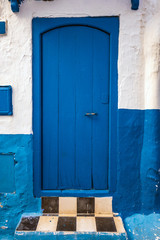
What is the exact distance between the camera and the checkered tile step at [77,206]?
7.10ft

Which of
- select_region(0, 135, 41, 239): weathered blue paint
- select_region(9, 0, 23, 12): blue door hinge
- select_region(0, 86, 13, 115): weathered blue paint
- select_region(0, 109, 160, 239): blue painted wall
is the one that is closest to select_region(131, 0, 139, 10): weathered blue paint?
select_region(0, 109, 160, 239): blue painted wall

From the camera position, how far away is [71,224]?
198 centimetres

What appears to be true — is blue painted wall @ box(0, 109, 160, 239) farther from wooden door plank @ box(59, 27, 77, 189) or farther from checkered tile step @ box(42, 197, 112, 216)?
wooden door plank @ box(59, 27, 77, 189)

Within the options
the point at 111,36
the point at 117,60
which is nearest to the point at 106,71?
the point at 117,60

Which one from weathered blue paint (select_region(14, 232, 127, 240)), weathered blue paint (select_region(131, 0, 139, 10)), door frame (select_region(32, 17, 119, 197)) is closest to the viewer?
weathered blue paint (select_region(14, 232, 127, 240))

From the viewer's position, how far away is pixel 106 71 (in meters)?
2.17

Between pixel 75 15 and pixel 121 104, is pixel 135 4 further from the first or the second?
pixel 121 104

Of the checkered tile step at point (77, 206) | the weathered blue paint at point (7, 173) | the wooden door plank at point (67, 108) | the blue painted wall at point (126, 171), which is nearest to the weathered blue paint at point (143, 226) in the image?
the blue painted wall at point (126, 171)

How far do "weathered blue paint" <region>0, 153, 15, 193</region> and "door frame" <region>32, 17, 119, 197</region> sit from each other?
0.26 metres

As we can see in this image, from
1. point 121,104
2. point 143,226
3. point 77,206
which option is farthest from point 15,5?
point 143,226

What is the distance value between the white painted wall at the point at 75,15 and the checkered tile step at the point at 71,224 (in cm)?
98

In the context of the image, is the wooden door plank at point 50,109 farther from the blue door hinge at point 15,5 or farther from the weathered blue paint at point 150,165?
the weathered blue paint at point 150,165

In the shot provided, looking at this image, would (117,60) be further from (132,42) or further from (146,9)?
(146,9)

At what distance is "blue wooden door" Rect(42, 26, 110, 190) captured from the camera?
7.09 ft
